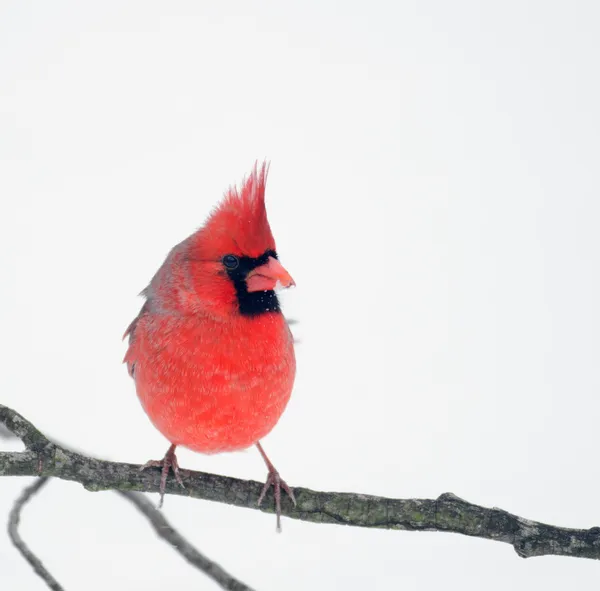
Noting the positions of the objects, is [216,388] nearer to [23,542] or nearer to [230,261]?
[230,261]

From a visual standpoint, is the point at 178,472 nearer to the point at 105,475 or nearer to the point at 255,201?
the point at 105,475

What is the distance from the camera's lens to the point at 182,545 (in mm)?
2105

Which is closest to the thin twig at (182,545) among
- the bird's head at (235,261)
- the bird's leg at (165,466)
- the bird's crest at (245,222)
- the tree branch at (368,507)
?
the bird's leg at (165,466)

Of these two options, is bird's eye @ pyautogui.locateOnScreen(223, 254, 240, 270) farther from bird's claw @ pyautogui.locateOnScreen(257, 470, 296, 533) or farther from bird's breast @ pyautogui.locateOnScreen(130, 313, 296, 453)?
bird's claw @ pyautogui.locateOnScreen(257, 470, 296, 533)

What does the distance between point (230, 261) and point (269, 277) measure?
0.34ft

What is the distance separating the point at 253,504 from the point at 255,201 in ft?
2.22

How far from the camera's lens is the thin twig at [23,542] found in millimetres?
1915

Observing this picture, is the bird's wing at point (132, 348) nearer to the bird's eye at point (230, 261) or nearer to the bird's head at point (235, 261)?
the bird's head at point (235, 261)

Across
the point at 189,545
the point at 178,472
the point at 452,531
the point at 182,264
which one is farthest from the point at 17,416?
the point at 452,531

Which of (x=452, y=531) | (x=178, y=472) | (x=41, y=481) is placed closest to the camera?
(x=452, y=531)

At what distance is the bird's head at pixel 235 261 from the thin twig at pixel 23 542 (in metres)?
0.59

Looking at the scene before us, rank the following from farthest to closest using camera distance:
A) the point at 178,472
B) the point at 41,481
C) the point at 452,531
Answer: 1. the point at 41,481
2. the point at 178,472
3. the point at 452,531

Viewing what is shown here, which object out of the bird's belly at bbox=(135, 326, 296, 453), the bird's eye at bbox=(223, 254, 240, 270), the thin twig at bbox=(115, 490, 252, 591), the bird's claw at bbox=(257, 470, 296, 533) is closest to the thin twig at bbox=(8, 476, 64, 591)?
the thin twig at bbox=(115, 490, 252, 591)

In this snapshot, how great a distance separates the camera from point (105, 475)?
1723 millimetres
